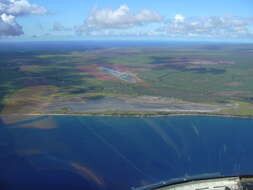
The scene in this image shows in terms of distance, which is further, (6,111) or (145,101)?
(145,101)

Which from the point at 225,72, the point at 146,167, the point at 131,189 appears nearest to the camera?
the point at 131,189

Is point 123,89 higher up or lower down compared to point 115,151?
higher up

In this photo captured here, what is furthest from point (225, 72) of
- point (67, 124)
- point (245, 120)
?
point (67, 124)

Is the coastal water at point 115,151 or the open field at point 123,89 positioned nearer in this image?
the coastal water at point 115,151

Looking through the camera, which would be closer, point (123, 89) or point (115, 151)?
point (115, 151)

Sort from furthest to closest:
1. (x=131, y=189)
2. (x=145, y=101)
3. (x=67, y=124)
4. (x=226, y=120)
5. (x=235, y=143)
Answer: (x=145, y=101) < (x=226, y=120) < (x=67, y=124) < (x=235, y=143) < (x=131, y=189)

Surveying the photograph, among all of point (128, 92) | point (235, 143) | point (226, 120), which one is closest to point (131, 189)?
point (235, 143)

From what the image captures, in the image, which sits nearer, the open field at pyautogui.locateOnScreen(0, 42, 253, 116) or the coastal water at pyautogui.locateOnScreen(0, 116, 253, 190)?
the coastal water at pyautogui.locateOnScreen(0, 116, 253, 190)

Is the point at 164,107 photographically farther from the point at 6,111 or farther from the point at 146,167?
the point at 6,111
